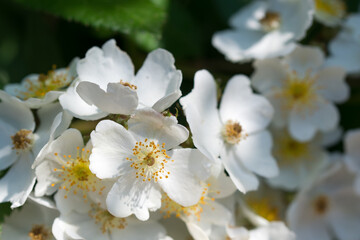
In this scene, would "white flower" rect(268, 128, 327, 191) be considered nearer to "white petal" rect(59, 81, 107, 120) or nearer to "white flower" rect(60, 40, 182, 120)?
"white flower" rect(60, 40, 182, 120)

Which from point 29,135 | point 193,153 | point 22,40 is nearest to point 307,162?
point 193,153

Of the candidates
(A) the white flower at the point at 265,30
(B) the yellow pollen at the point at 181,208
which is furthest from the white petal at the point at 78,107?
Answer: (A) the white flower at the point at 265,30

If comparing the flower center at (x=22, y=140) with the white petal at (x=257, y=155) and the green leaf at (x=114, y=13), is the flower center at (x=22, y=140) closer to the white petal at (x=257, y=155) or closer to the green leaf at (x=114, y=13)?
the green leaf at (x=114, y=13)

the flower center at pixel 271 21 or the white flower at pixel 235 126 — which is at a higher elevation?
the flower center at pixel 271 21

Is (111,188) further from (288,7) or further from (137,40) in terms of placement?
(288,7)

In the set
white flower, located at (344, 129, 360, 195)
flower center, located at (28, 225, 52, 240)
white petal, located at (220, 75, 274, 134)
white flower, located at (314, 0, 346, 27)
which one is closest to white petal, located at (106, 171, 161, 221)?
flower center, located at (28, 225, 52, 240)

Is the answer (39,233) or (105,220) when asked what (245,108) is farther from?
(39,233)

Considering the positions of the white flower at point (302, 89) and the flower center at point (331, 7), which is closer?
the white flower at point (302, 89)

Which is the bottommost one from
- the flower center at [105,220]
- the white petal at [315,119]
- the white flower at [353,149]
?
the white flower at [353,149]
